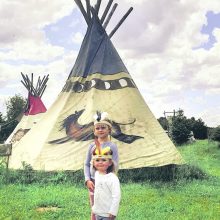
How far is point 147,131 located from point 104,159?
26.7 ft

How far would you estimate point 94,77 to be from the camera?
45.8 feet

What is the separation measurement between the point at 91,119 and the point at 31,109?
573 inches

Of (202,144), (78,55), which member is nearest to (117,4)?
(78,55)

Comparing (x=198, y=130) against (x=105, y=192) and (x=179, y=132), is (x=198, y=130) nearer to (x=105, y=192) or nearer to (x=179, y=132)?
(x=179, y=132)

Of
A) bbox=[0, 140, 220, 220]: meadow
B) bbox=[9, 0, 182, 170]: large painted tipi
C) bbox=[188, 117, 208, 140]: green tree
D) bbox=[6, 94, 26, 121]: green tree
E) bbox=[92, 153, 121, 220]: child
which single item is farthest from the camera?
bbox=[6, 94, 26, 121]: green tree

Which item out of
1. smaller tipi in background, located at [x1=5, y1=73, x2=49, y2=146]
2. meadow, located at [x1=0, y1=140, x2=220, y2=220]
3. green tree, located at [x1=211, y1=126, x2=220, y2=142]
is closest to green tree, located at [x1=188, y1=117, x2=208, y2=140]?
green tree, located at [x1=211, y1=126, x2=220, y2=142]

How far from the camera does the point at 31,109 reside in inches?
1067

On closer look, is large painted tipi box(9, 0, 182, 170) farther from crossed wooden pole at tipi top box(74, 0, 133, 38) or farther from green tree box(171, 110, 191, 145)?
green tree box(171, 110, 191, 145)

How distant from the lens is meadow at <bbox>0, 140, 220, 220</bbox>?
27.3ft

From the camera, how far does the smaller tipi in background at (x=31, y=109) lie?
26.2 meters

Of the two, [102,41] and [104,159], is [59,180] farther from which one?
[104,159]

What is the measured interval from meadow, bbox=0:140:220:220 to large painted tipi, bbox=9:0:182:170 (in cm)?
37

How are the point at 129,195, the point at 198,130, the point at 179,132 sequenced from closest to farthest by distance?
1. the point at 129,195
2. the point at 179,132
3. the point at 198,130

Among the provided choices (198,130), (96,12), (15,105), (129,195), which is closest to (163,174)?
(129,195)
